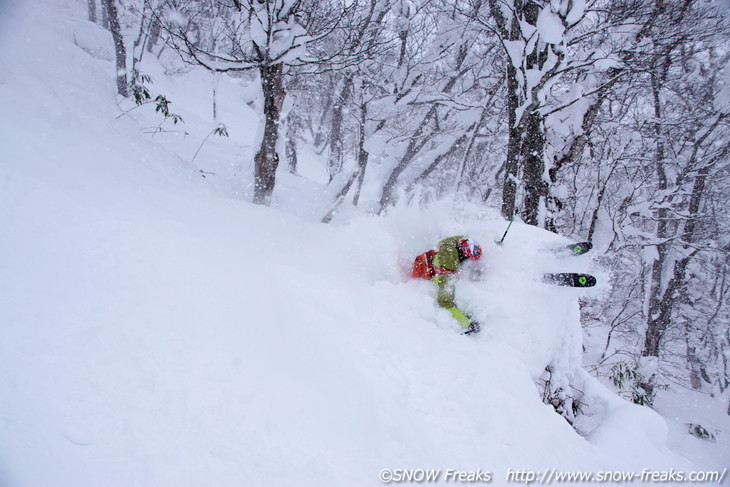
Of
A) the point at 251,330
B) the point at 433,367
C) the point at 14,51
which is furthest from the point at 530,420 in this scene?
the point at 14,51

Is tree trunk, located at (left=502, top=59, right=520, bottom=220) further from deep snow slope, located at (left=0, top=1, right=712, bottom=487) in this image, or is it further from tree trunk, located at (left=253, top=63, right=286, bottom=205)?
tree trunk, located at (left=253, top=63, right=286, bottom=205)

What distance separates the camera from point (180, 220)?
13.4ft

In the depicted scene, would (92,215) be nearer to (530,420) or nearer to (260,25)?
(260,25)

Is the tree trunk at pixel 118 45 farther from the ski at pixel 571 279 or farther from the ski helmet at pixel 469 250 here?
the ski at pixel 571 279

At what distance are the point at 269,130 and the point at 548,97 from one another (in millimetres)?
4815

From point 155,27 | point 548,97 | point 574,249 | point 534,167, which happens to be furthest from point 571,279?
point 155,27

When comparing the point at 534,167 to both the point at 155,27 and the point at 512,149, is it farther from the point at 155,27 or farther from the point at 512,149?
the point at 155,27

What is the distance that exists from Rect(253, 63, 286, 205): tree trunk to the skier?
378 cm

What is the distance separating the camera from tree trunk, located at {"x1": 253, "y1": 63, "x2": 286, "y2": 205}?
5706 mm

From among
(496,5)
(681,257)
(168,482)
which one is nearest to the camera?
(168,482)

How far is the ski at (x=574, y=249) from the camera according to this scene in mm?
3660

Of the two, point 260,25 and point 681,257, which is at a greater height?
point 260,25

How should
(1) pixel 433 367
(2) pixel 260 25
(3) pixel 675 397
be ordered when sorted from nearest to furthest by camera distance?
1. (1) pixel 433 367
2. (2) pixel 260 25
3. (3) pixel 675 397

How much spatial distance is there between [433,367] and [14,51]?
9233 millimetres
